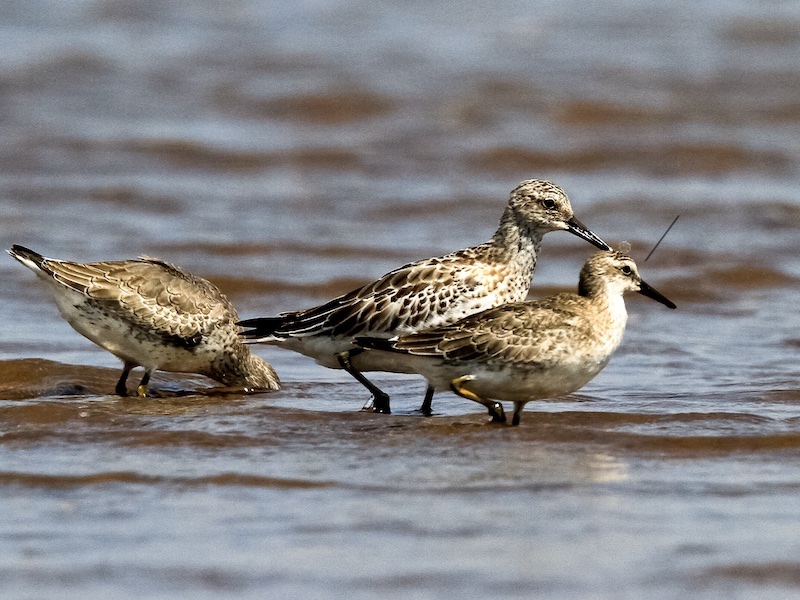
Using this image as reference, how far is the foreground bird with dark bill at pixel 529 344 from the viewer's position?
26.1ft

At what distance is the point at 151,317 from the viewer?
9430 mm

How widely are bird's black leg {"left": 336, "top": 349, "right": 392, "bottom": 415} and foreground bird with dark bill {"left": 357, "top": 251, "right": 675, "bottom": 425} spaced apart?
0.43 metres

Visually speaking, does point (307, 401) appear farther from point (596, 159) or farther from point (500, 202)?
point (596, 159)

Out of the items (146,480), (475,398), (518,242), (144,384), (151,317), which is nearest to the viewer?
(146,480)

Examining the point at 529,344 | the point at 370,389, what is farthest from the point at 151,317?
the point at 529,344

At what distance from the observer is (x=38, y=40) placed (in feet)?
79.5

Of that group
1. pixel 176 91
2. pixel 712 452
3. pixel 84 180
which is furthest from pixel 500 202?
pixel 712 452

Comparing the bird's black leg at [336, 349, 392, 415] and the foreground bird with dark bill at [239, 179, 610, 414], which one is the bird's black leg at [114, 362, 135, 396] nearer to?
the foreground bird with dark bill at [239, 179, 610, 414]

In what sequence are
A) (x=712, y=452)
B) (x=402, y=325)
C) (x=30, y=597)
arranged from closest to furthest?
1. (x=30, y=597)
2. (x=712, y=452)
3. (x=402, y=325)

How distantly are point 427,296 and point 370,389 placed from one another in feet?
2.32

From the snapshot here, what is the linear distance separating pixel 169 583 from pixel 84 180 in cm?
1187

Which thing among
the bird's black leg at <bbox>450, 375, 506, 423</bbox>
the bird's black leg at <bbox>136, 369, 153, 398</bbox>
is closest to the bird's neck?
the bird's black leg at <bbox>450, 375, 506, 423</bbox>

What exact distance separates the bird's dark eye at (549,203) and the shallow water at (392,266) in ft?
4.13

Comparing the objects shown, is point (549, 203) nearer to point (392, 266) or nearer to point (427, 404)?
point (427, 404)
